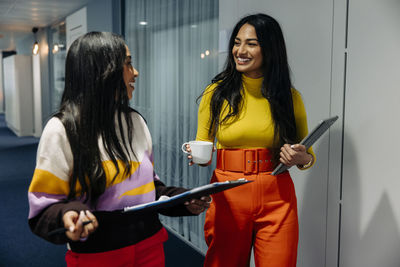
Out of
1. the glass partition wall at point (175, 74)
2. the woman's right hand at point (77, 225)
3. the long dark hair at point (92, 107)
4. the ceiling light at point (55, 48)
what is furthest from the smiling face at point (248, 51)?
the ceiling light at point (55, 48)

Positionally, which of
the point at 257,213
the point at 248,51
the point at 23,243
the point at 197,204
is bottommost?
the point at 23,243

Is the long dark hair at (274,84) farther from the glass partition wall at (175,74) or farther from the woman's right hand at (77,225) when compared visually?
the glass partition wall at (175,74)

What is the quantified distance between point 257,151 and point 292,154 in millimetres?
155

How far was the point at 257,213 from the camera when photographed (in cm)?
159

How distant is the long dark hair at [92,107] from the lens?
3.51 feet

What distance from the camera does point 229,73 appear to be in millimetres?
1751

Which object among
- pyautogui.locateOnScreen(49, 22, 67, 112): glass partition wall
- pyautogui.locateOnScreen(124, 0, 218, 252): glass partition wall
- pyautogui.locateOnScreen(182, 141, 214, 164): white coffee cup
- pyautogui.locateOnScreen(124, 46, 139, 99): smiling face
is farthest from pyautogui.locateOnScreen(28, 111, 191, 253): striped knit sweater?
pyautogui.locateOnScreen(49, 22, 67, 112): glass partition wall

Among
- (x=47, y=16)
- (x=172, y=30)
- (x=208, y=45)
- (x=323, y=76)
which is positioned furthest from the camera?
(x=47, y=16)

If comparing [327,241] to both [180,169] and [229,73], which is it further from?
[180,169]

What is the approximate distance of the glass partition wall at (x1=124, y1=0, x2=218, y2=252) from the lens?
2852 millimetres

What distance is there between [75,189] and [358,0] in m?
1.50

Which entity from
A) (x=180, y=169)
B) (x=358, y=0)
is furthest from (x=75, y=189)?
(x=180, y=169)

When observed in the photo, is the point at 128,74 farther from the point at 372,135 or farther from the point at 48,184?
the point at 372,135

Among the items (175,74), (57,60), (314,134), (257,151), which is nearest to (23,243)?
(175,74)
